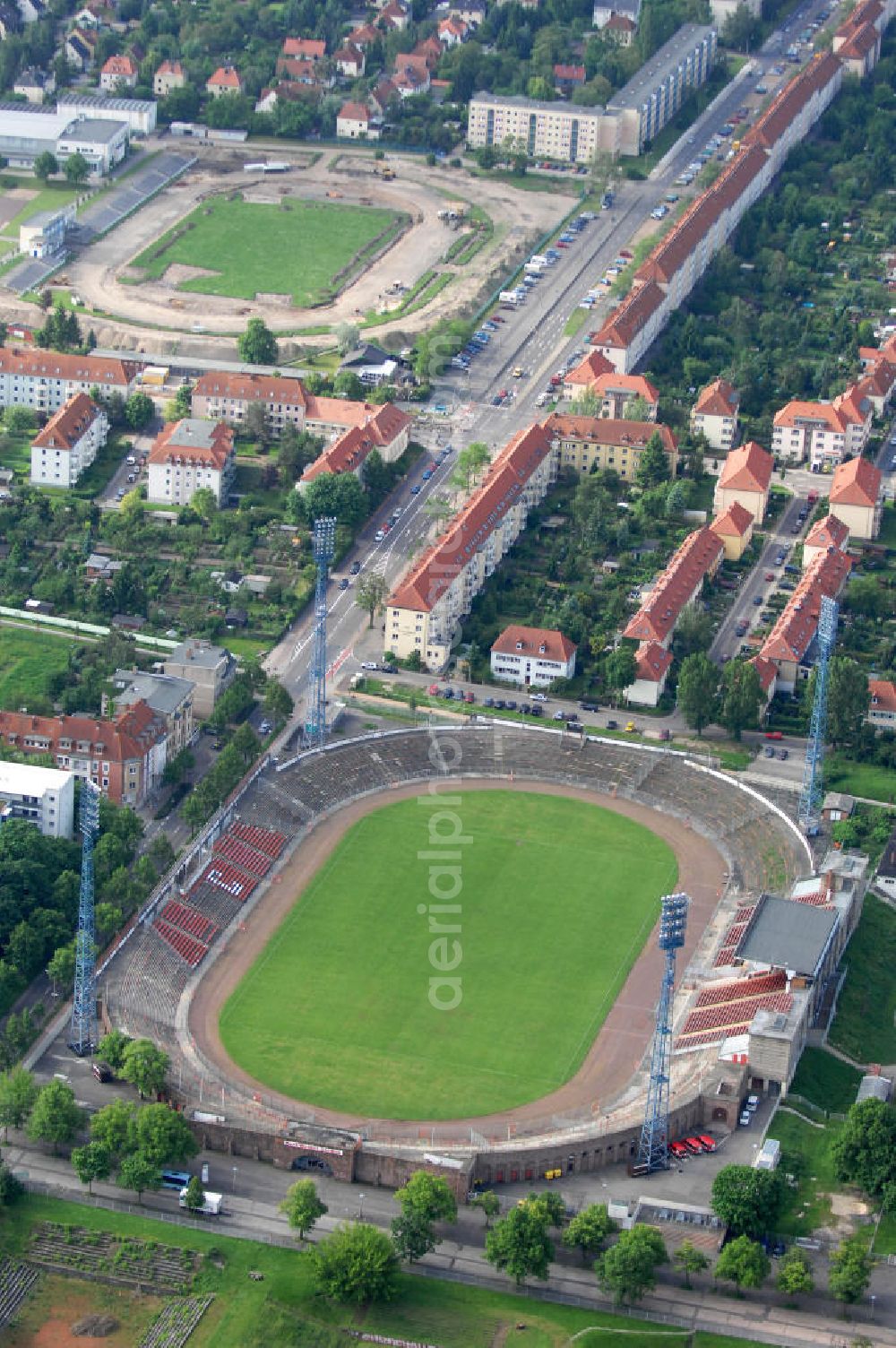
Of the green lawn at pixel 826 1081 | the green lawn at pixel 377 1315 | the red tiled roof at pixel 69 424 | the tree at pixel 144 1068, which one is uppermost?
the red tiled roof at pixel 69 424

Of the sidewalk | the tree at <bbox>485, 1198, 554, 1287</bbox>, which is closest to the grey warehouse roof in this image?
the sidewalk

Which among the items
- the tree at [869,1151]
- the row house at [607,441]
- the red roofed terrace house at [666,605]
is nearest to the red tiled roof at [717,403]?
the row house at [607,441]

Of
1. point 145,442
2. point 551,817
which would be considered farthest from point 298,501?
point 551,817

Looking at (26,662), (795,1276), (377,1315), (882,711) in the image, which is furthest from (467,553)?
(377,1315)

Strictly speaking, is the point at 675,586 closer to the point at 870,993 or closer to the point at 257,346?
the point at 870,993

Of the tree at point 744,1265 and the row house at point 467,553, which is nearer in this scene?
the tree at point 744,1265

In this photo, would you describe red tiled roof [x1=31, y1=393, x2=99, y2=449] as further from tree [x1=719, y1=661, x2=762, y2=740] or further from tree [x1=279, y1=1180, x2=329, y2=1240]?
tree [x1=279, y1=1180, x2=329, y2=1240]

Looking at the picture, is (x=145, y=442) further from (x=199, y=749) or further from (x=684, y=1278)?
(x=684, y=1278)

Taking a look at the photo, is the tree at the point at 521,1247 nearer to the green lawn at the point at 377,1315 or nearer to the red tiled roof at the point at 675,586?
the green lawn at the point at 377,1315
